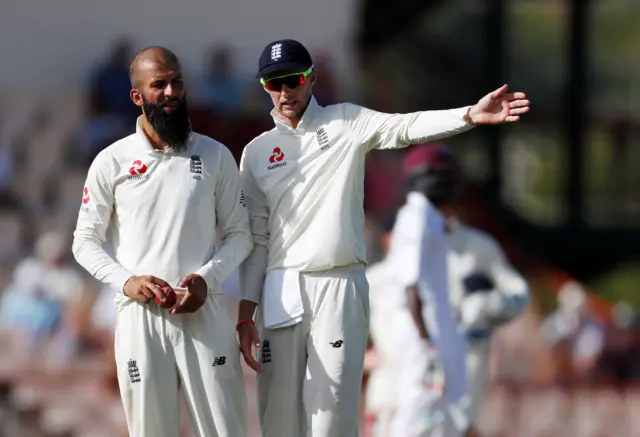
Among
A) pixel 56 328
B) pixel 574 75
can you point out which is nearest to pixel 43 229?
pixel 56 328

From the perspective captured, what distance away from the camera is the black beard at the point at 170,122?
20.7 feet

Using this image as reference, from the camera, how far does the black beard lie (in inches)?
249

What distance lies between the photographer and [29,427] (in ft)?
41.8

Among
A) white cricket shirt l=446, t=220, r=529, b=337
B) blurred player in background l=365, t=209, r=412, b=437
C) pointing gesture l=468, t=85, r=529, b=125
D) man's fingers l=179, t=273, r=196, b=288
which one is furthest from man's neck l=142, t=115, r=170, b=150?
white cricket shirt l=446, t=220, r=529, b=337

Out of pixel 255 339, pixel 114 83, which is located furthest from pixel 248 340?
pixel 114 83

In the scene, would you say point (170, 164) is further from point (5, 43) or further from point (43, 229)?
point (5, 43)

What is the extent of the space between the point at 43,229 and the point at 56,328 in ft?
6.12

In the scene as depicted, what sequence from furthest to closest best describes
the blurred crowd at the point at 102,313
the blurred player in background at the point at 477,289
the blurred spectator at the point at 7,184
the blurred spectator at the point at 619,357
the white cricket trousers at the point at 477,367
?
the blurred spectator at the point at 7,184 → the blurred spectator at the point at 619,357 → the blurred crowd at the point at 102,313 → the white cricket trousers at the point at 477,367 → the blurred player in background at the point at 477,289

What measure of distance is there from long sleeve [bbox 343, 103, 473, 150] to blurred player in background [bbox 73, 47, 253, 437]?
0.60 metres

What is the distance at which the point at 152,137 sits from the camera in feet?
21.0

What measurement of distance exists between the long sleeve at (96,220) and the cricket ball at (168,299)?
0.24 meters

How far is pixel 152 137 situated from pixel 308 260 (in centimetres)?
79

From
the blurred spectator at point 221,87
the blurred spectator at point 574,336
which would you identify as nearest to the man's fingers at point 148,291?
the blurred spectator at point 574,336

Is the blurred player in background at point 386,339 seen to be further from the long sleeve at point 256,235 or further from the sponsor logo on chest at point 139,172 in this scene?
the sponsor logo on chest at point 139,172
